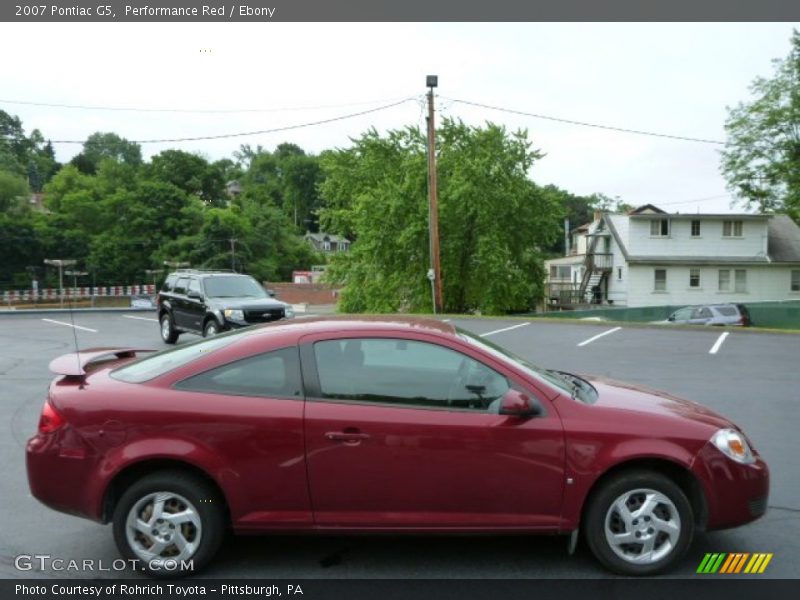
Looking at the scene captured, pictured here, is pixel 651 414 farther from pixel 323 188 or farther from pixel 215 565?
pixel 323 188

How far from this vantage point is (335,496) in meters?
3.81

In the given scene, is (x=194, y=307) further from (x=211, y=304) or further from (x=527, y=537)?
(x=527, y=537)

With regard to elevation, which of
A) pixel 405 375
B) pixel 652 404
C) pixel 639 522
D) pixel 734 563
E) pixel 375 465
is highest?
pixel 405 375

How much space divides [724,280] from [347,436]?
45.1 metres

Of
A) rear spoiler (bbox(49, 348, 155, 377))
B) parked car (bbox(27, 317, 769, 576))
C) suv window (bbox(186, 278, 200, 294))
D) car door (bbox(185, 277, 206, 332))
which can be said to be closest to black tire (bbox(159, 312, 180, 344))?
car door (bbox(185, 277, 206, 332))

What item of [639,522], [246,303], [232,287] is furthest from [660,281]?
[639,522]

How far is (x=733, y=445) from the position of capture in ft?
13.0

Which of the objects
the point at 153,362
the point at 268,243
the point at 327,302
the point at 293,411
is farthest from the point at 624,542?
the point at 327,302

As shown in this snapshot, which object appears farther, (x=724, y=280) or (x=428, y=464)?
(x=724, y=280)

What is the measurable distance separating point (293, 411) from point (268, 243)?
4337cm

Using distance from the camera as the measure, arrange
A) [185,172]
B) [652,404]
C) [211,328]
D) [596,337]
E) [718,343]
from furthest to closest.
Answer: [185,172] < [596,337] < [718,343] < [211,328] < [652,404]

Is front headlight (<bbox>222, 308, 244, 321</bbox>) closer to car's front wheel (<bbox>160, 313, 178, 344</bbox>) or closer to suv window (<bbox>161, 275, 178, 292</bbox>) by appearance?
car's front wheel (<bbox>160, 313, 178, 344</bbox>)

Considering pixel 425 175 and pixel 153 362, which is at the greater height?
pixel 425 175

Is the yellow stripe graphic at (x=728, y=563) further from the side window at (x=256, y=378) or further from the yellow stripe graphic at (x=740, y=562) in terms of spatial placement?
the side window at (x=256, y=378)
